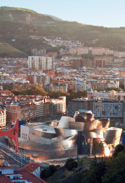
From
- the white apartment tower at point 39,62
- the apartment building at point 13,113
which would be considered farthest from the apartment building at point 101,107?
the white apartment tower at point 39,62

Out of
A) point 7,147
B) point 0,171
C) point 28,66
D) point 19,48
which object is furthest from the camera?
point 19,48

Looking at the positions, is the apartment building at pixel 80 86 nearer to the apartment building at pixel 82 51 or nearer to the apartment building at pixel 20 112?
the apartment building at pixel 20 112

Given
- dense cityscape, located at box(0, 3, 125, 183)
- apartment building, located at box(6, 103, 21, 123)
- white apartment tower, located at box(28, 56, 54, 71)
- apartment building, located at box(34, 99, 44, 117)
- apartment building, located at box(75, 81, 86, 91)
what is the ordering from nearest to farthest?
dense cityscape, located at box(0, 3, 125, 183)
apartment building, located at box(6, 103, 21, 123)
apartment building, located at box(34, 99, 44, 117)
apartment building, located at box(75, 81, 86, 91)
white apartment tower, located at box(28, 56, 54, 71)

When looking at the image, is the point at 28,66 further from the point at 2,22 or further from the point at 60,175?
the point at 60,175

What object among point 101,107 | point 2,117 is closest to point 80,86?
point 101,107

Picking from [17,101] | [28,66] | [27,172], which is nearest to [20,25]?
[28,66]

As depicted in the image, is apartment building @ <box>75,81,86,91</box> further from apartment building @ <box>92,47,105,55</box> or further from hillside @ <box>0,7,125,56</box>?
apartment building @ <box>92,47,105,55</box>

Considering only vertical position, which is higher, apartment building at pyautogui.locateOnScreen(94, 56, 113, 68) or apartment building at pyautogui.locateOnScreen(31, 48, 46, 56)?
apartment building at pyautogui.locateOnScreen(31, 48, 46, 56)

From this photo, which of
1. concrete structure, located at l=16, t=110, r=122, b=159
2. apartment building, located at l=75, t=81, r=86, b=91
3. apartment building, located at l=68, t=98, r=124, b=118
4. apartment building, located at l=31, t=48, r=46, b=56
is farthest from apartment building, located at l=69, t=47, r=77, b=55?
concrete structure, located at l=16, t=110, r=122, b=159
